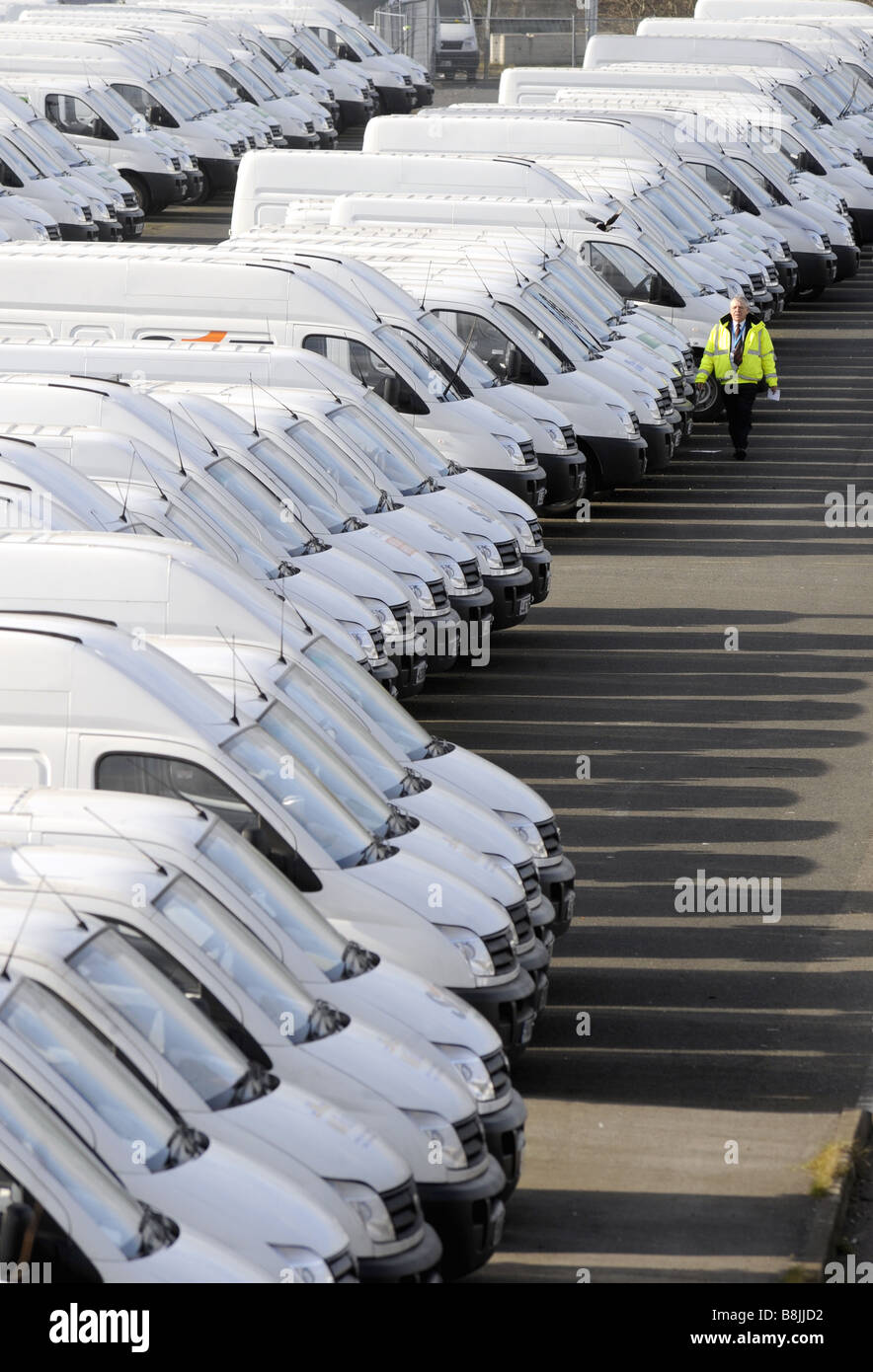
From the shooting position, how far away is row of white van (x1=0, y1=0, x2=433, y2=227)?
33.7m

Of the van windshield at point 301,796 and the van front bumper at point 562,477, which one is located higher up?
the van windshield at point 301,796

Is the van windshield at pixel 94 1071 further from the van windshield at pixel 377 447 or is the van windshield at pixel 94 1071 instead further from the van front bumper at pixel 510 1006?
the van windshield at pixel 377 447

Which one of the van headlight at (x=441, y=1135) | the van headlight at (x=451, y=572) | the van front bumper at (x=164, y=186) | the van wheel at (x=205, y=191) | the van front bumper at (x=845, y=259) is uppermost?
the van headlight at (x=441, y=1135)

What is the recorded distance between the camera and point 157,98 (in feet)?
130

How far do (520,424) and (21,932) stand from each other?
14.4 meters

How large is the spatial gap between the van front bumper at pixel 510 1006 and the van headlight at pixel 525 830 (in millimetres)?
1343

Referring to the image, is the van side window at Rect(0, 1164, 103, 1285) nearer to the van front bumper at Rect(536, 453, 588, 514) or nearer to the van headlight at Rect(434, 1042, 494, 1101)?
the van headlight at Rect(434, 1042, 494, 1101)

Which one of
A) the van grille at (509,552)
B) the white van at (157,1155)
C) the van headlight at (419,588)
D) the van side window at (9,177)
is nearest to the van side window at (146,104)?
the van side window at (9,177)

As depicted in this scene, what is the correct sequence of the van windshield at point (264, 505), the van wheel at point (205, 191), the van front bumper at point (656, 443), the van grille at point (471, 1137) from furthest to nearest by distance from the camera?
the van wheel at point (205, 191) < the van front bumper at point (656, 443) < the van windshield at point (264, 505) < the van grille at point (471, 1137)

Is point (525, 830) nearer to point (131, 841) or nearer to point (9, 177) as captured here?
point (131, 841)

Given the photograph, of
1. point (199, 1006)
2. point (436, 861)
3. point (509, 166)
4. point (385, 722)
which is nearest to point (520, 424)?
point (509, 166)

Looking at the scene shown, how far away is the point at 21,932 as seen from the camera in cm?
748

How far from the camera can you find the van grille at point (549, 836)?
1211cm

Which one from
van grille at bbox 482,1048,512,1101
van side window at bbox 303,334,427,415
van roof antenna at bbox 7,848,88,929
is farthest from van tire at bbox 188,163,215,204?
van roof antenna at bbox 7,848,88,929
